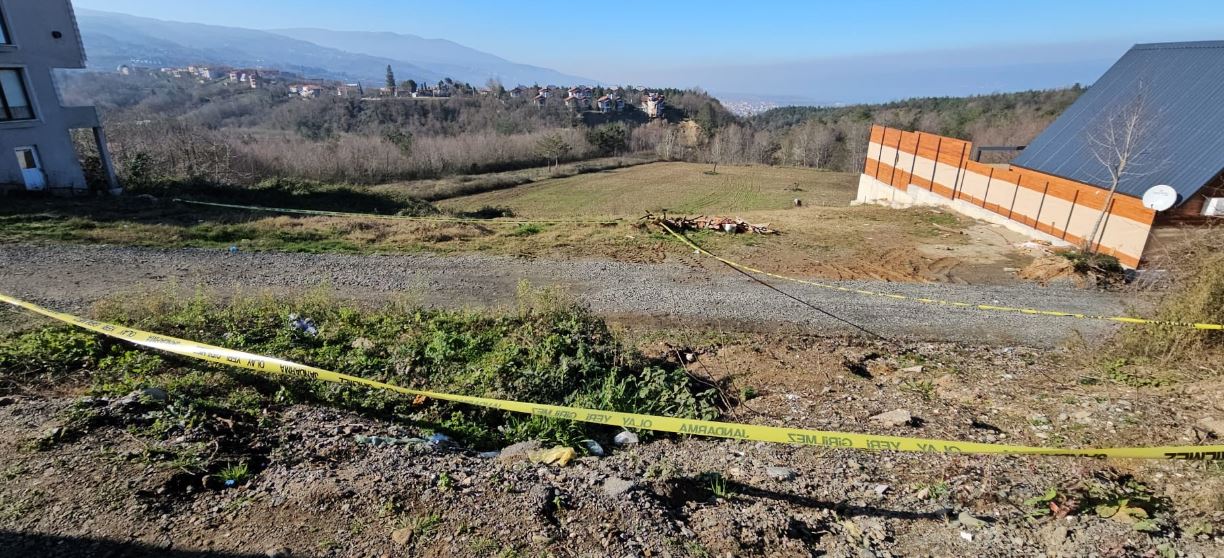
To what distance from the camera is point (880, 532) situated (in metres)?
3.75

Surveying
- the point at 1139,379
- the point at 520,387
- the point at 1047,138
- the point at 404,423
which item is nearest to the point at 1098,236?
the point at 1047,138

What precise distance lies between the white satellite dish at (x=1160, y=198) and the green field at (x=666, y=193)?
70.3 ft

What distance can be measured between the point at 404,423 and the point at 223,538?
7.08 feet

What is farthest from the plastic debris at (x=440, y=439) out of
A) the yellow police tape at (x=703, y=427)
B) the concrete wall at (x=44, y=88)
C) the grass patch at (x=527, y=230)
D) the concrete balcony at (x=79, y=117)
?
the concrete balcony at (x=79, y=117)

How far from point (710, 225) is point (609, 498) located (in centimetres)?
1707

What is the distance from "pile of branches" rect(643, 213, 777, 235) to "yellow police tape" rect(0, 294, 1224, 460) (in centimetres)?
1488

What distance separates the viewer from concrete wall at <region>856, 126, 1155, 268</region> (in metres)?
16.9

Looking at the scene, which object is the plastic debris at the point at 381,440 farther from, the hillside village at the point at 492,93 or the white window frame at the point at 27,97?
the hillside village at the point at 492,93

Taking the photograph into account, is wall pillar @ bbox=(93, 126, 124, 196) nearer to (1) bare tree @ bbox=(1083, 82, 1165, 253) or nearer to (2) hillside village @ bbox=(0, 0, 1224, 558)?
(2) hillside village @ bbox=(0, 0, 1224, 558)

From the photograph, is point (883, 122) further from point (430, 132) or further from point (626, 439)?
point (626, 439)

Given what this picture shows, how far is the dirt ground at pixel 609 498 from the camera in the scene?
344 centimetres

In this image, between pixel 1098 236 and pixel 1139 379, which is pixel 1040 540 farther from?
pixel 1098 236

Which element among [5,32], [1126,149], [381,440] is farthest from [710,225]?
[5,32]

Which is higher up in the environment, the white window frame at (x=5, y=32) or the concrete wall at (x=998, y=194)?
the white window frame at (x=5, y=32)
